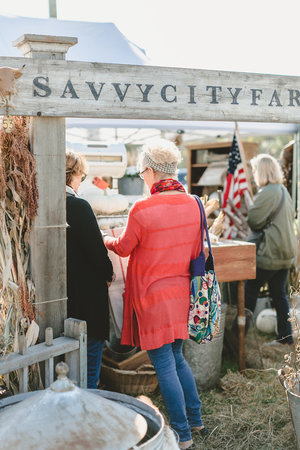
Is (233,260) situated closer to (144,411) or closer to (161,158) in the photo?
(161,158)

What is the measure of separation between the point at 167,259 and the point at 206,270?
1.14 feet

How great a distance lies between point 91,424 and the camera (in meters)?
1.57

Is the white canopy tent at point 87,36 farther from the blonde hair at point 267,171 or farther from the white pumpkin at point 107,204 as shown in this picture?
the white pumpkin at point 107,204

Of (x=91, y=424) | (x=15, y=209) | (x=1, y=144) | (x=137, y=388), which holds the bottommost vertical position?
(x=137, y=388)

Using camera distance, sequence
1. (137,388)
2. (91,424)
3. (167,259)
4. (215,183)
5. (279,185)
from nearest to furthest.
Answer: (91,424) < (167,259) < (137,388) < (279,185) < (215,183)

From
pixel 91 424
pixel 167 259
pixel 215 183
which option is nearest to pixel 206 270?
pixel 167 259

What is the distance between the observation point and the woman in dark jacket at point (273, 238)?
476cm

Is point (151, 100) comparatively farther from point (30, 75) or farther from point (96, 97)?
point (30, 75)

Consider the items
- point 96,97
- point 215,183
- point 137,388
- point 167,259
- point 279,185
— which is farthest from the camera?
point 215,183

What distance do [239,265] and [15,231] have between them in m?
2.10

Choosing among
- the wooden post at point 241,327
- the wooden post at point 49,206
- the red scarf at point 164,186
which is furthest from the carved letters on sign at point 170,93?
the wooden post at point 241,327

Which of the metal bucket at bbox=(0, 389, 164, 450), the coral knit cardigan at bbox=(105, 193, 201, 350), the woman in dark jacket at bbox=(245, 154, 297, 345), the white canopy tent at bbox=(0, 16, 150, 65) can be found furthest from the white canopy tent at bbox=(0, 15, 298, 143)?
the metal bucket at bbox=(0, 389, 164, 450)

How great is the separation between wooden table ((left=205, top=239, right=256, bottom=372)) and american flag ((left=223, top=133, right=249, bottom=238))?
2366 millimetres

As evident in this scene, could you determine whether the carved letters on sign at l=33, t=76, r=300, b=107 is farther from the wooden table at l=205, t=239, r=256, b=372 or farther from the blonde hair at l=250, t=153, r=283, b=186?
the blonde hair at l=250, t=153, r=283, b=186
